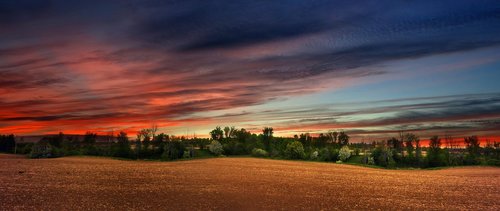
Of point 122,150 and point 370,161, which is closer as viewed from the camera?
point 122,150

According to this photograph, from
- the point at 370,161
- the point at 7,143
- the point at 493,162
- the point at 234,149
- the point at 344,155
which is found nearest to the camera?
the point at 370,161

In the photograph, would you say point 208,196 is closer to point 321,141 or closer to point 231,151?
point 231,151

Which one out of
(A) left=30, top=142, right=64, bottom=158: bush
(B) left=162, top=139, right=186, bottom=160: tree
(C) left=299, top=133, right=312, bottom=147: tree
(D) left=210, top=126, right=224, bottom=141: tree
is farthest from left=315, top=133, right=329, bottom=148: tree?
(A) left=30, top=142, right=64, bottom=158: bush

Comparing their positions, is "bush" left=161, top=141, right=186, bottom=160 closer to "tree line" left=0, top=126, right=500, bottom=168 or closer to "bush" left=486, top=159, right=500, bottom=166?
"tree line" left=0, top=126, right=500, bottom=168

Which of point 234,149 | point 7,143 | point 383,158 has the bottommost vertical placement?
point 383,158

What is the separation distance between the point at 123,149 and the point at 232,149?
31001mm

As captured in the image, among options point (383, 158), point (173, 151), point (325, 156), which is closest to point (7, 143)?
point (173, 151)

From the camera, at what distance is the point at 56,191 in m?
27.8

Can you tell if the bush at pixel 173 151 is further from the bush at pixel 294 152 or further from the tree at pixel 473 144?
the tree at pixel 473 144

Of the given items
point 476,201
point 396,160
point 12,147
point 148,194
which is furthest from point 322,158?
point 12,147

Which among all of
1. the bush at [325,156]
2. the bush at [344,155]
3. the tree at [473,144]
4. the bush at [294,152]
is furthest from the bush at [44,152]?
the tree at [473,144]

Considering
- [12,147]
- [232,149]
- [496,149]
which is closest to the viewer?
[232,149]

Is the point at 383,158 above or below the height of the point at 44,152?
below

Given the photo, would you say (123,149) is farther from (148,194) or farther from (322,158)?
(148,194)
